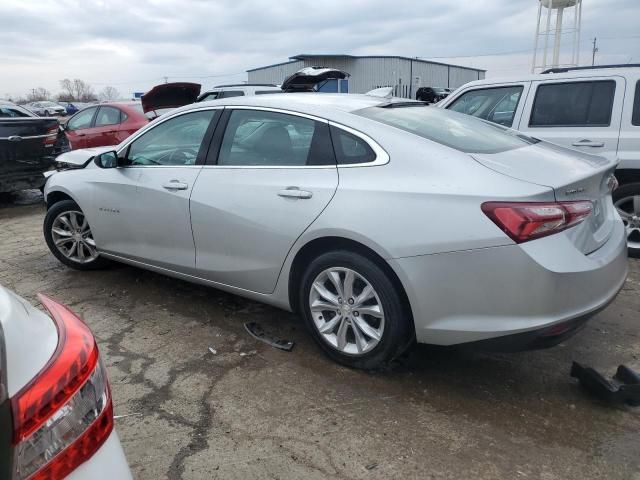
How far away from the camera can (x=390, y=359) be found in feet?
9.63

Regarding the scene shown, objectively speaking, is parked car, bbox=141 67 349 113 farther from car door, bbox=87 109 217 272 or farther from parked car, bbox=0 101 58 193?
car door, bbox=87 109 217 272

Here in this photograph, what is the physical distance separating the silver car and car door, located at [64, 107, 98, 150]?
21.4 feet

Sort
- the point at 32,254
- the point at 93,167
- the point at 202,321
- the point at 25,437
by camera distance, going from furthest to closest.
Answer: the point at 32,254
the point at 93,167
the point at 202,321
the point at 25,437

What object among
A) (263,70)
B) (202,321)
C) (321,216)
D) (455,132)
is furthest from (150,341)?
(263,70)

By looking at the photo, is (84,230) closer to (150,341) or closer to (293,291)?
(150,341)

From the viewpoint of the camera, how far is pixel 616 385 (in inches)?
108

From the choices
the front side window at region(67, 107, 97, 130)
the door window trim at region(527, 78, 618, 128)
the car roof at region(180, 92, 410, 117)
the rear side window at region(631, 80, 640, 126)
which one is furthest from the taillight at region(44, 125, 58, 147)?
the rear side window at region(631, 80, 640, 126)

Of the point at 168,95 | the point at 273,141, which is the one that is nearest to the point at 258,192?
the point at 273,141

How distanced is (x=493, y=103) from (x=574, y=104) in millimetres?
807

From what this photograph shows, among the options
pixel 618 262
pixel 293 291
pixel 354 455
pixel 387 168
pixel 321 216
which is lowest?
pixel 354 455

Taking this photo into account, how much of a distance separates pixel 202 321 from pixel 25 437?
2.75 metres

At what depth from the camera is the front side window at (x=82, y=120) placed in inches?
400

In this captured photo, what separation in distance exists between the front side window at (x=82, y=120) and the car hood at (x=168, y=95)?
8.53ft

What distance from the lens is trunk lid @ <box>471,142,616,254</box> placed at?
2602 mm
